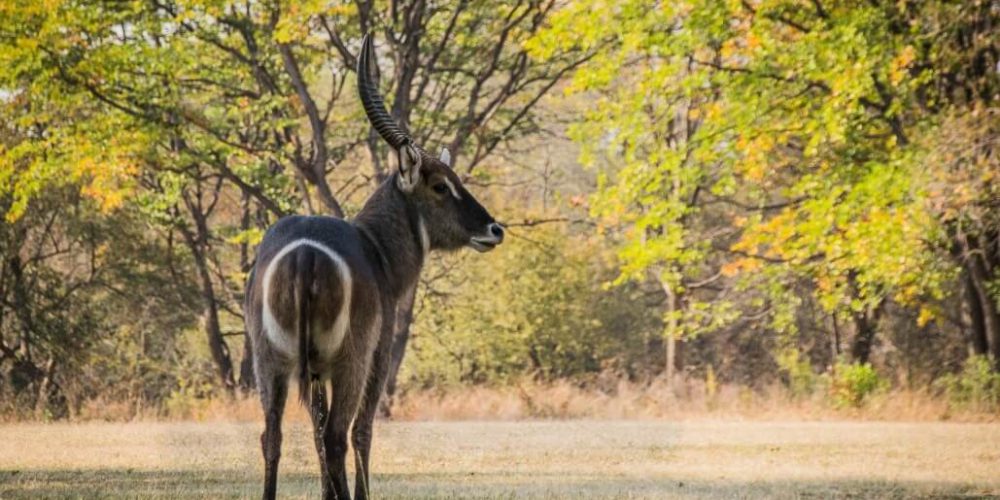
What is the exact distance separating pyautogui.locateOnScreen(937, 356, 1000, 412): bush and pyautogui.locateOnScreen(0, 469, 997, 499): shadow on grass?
12.6 metres

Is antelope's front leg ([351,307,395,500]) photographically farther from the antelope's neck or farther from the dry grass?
the dry grass

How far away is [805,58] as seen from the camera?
815 inches

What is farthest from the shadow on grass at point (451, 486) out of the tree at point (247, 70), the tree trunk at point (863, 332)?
the tree trunk at point (863, 332)

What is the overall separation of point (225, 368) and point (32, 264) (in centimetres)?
697

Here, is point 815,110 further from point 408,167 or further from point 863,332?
point 408,167

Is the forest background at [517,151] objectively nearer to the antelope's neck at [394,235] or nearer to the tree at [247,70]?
the tree at [247,70]

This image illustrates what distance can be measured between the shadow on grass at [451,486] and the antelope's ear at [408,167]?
245 cm

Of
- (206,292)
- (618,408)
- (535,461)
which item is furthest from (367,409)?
(206,292)

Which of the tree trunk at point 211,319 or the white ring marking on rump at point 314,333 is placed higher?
the tree trunk at point 211,319

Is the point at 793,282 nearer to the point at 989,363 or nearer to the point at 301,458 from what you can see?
the point at 989,363

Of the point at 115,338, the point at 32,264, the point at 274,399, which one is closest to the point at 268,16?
the point at 32,264

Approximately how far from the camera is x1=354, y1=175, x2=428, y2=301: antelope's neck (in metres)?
8.59

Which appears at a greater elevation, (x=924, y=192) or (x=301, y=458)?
(x=924, y=192)

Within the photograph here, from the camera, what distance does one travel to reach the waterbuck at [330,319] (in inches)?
288
